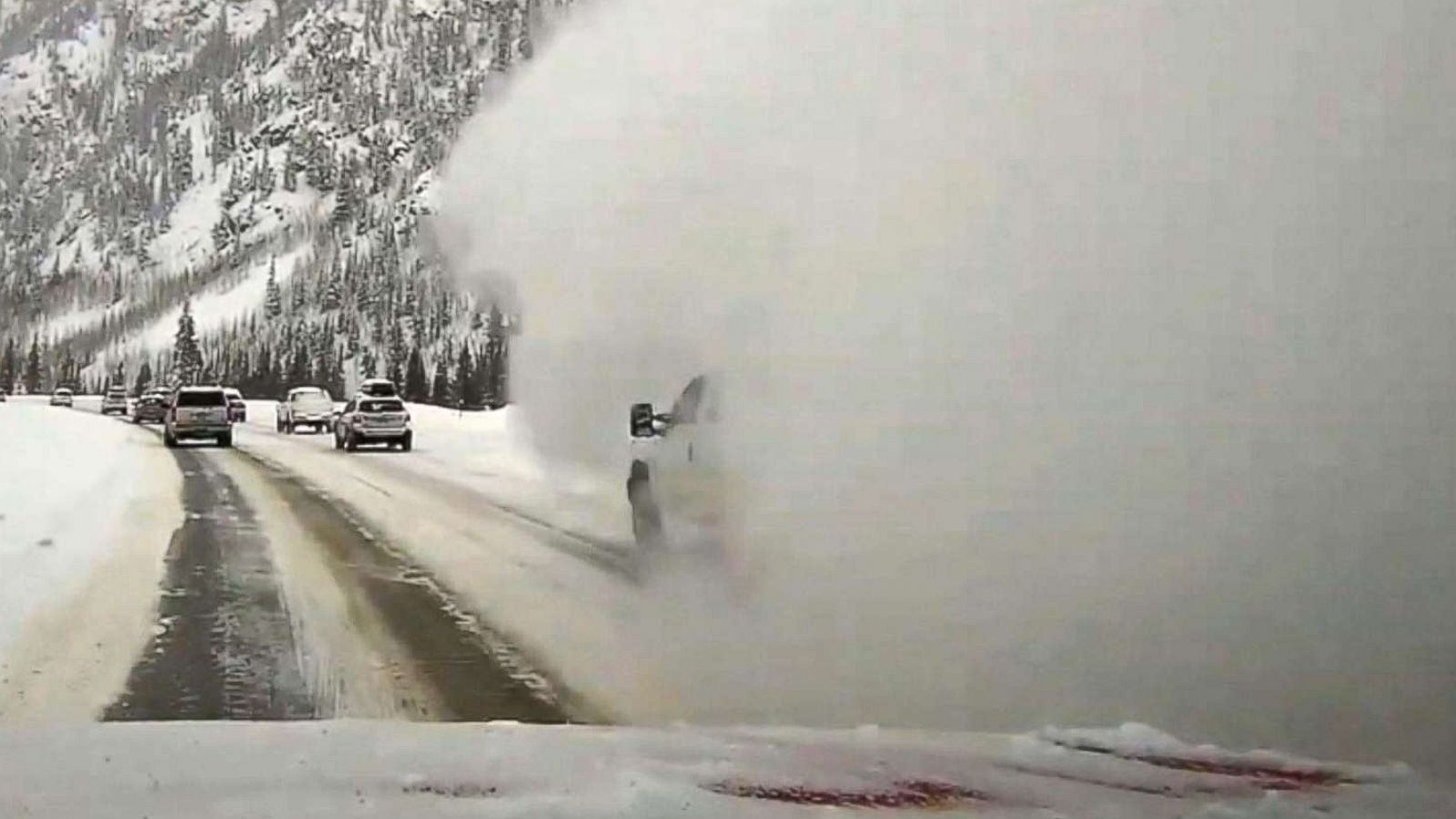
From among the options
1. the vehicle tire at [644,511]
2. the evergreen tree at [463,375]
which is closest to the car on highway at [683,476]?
the vehicle tire at [644,511]

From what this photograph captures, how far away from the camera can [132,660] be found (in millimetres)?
5820

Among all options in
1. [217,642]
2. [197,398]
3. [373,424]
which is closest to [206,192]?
[197,398]

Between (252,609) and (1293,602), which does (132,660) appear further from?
(1293,602)

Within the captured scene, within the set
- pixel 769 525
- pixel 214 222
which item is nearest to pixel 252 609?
pixel 214 222

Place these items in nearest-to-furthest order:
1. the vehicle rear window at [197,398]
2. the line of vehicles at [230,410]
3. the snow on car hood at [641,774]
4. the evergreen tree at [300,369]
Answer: the snow on car hood at [641,774] → the evergreen tree at [300,369] → the line of vehicles at [230,410] → the vehicle rear window at [197,398]

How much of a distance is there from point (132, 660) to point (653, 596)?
254 cm

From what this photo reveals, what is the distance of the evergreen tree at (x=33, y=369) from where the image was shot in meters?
6.77

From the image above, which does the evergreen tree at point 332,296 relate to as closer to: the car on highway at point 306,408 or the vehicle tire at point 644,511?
the car on highway at point 306,408

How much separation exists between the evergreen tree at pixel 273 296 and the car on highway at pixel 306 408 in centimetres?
44

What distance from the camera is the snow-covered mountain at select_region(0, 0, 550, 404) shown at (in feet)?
22.1

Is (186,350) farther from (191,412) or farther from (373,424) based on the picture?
(373,424)

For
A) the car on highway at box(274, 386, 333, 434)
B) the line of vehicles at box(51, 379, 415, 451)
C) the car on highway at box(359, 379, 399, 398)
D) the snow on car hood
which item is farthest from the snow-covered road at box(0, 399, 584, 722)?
the car on highway at box(359, 379, 399, 398)

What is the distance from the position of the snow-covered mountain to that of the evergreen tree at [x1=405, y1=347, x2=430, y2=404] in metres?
0.02

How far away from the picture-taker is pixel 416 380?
7.09 m
